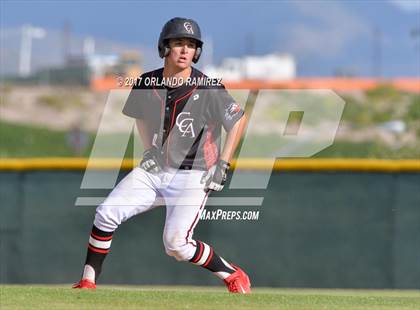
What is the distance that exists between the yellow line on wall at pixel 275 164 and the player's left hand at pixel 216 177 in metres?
3.26

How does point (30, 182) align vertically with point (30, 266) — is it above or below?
above

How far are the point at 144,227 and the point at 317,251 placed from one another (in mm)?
1874

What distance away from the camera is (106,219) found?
7875 millimetres

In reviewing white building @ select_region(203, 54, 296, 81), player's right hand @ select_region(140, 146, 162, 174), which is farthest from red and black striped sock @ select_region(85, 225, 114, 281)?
white building @ select_region(203, 54, 296, 81)

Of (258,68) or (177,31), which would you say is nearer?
(177,31)

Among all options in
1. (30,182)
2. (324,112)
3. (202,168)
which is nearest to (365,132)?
(324,112)

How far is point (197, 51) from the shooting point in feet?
26.4

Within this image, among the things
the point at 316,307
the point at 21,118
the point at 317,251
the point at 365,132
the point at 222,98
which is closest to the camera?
the point at 316,307

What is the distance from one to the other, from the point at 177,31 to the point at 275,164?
3.77 metres

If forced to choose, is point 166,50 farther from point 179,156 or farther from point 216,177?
point 216,177

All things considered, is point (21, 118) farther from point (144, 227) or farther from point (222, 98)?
point (222, 98)

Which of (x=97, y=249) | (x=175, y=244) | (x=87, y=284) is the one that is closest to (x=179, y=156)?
(x=175, y=244)

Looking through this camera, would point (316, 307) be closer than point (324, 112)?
Yes

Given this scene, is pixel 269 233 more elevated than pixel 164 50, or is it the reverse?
pixel 164 50
